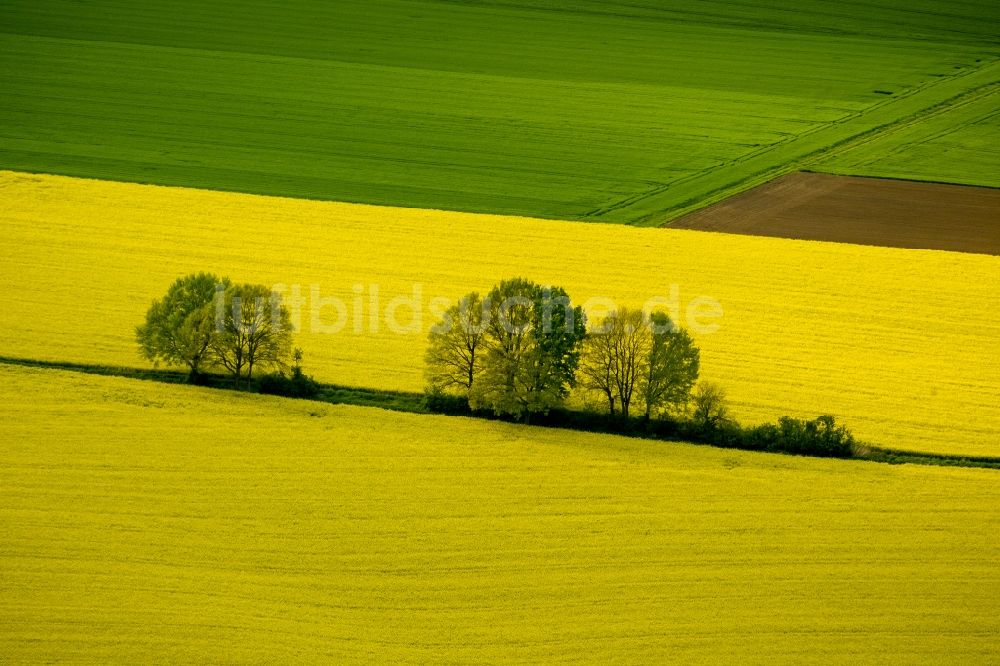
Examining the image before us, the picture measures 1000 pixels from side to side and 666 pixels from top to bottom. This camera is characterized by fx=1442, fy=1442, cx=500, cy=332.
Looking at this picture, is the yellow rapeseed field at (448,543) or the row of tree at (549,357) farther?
the row of tree at (549,357)

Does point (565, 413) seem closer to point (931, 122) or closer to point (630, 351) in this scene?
point (630, 351)

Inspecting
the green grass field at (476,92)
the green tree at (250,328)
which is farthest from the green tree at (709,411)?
the green grass field at (476,92)

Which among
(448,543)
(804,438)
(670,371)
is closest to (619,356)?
(670,371)

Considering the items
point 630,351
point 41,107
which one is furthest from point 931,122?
point 41,107

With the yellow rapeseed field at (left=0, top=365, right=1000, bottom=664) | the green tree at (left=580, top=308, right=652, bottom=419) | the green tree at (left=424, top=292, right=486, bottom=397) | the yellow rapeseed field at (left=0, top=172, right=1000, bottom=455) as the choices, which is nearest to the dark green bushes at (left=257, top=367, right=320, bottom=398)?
the yellow rapeseed field at (left=0, top=365, right=1000, bottom=664)

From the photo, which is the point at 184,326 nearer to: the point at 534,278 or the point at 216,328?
the point at 216,328

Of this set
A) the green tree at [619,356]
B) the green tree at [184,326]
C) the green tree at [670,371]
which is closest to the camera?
the green tree at [670,371]

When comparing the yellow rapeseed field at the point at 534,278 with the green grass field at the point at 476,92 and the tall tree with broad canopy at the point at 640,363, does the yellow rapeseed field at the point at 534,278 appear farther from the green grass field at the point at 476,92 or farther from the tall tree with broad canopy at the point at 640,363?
the green grass field at the point at 476,92
